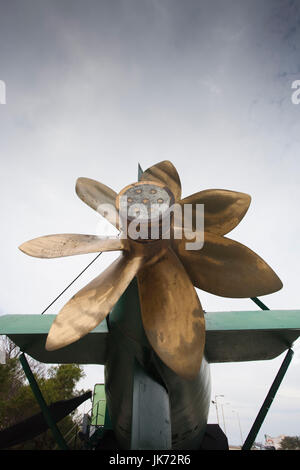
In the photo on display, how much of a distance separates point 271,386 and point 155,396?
202cm

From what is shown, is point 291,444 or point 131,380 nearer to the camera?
point 131,380

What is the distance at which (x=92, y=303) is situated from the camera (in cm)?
204

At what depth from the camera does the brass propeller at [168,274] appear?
1896 millimetres

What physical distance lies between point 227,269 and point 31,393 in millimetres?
18063

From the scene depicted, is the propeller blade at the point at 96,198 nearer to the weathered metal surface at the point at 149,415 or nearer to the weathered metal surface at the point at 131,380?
the weathered metal surface at the point at 131,380

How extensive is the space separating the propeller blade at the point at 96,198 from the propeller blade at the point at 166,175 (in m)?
0.49

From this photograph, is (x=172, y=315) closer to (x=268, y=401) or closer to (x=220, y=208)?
(x=220, y=208)

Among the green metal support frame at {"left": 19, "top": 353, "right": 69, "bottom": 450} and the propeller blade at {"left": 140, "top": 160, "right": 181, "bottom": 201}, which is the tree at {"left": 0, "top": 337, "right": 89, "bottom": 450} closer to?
the green metal support frame at {"left": 19, "top": 353, "right": 69, "bottom": 450}

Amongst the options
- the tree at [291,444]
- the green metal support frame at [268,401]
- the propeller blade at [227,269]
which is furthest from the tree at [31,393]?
the tree at [291,444]

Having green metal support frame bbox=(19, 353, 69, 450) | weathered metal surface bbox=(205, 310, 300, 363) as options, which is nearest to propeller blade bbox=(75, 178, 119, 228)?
weathered metal surface bbox=(205, 310, 300, 363)

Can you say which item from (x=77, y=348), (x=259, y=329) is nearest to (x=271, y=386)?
(x=259, y=329)

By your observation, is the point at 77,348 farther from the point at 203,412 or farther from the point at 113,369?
the point at 203,412

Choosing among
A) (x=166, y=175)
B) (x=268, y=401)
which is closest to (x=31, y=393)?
(x=268, y=401)

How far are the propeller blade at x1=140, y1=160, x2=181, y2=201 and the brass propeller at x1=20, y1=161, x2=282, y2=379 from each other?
10 mm
